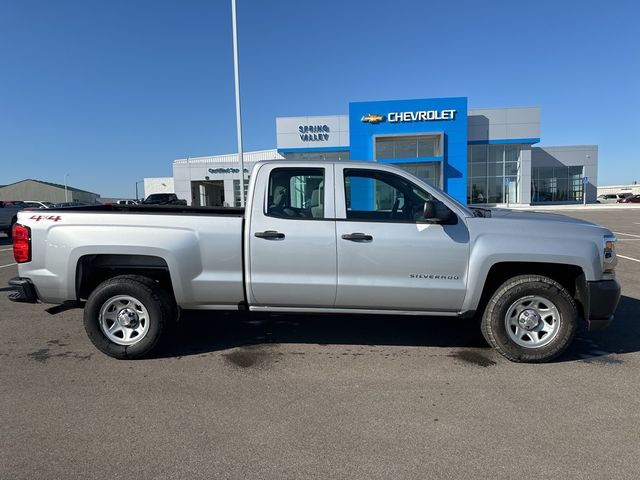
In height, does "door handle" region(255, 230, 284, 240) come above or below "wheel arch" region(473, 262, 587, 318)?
above

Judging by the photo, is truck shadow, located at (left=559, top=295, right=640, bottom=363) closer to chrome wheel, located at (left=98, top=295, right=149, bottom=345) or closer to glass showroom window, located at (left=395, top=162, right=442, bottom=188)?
chrome wheel, located at (left=98, top=295, right=149, bottom=345)

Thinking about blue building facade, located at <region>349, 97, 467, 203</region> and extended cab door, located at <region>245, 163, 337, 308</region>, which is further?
blue building facade, located at <region>349, 97, 467, 203</region>

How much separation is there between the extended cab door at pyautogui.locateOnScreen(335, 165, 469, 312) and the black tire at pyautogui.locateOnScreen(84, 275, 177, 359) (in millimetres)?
1855

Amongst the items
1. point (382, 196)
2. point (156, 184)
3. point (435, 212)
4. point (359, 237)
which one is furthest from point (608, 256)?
point (156, 184)

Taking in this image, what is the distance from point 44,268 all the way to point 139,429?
2252mm

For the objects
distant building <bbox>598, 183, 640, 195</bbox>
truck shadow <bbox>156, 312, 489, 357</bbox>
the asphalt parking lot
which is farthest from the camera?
distant building <bbox>598, 183, 640, 195</bbox>

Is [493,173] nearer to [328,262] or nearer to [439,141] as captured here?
[439,141]

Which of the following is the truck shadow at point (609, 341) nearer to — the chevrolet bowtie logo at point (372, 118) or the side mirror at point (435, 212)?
the side mirror at point (435, 212)

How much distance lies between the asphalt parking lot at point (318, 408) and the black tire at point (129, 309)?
181mm

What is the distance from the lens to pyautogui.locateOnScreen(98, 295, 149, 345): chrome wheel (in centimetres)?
440

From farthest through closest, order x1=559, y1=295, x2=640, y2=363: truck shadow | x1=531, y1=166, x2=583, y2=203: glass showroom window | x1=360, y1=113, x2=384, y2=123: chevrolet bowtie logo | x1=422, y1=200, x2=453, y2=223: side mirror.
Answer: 1. x1=531, y1=166, x2=583, y2=203: glass showroom window
2. x1=360, y1=113, x2=384, y2=123: chevrolet bowtie logo
3. x1=559, y1=295, x2=640, y2=363: truck shadow
4. x1=422, y1=200, x2=453, y2=223: side mirror

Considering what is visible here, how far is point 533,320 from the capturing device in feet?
14.1

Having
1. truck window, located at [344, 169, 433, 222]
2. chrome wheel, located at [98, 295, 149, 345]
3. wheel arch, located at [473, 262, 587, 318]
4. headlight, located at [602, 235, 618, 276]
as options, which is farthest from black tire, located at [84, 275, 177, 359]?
headlight, located at [602, 235, 618, 276]

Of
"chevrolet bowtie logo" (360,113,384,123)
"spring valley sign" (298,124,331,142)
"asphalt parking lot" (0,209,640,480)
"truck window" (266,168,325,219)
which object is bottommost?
"asphalt parking lot" (0,209,640,480)
